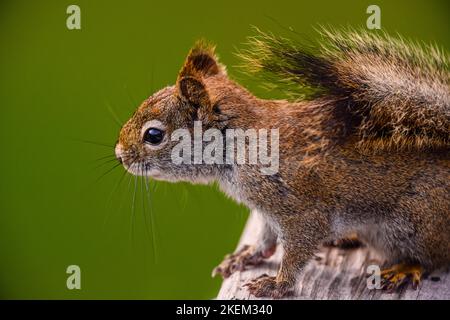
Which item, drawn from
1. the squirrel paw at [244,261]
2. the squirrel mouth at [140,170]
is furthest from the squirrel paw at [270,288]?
the squirrel mouth at [140,170]

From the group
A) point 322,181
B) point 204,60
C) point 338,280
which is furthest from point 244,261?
point 204,60

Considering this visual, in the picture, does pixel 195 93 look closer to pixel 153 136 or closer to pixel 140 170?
pixel 153 136

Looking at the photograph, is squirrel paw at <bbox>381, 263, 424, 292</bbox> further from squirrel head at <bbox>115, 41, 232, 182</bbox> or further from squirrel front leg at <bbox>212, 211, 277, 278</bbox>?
squirrel head at <bbox>115, 41, 232, 182</bbox>

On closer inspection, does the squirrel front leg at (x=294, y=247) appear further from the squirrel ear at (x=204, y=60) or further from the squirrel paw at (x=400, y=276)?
the squirrel ear at (x=204, y=60)

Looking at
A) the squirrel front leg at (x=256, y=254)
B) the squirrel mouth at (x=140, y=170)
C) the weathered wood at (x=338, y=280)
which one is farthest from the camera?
the squirrel front leg at (x=256, y=254)

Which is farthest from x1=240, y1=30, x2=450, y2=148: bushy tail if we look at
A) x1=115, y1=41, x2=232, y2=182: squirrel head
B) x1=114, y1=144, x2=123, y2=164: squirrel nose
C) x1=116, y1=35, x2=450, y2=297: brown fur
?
x1=114, y1=144, x2=123, y2=164: squirrel nose
